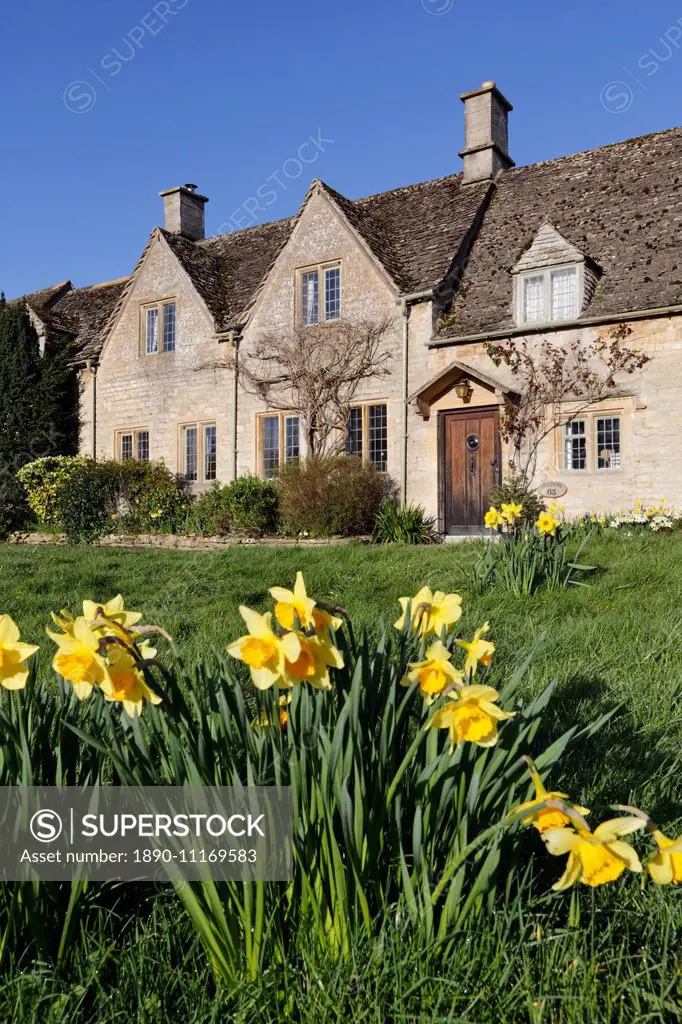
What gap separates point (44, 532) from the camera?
17406mm

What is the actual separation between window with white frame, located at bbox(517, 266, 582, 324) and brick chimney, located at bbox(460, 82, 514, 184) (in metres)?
4.45

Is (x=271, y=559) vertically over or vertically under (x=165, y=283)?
under

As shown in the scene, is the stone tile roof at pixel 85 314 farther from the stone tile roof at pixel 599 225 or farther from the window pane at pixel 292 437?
the stone tile roof at pixel 599 225

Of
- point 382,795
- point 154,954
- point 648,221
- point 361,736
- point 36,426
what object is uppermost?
point 648,221

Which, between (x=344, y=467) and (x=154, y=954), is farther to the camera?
(x=344, y=467)

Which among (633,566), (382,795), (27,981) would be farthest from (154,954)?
(633,566)

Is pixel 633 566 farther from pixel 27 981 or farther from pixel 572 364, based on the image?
pixel 572 364

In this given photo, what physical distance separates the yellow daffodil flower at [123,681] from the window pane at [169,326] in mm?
19691

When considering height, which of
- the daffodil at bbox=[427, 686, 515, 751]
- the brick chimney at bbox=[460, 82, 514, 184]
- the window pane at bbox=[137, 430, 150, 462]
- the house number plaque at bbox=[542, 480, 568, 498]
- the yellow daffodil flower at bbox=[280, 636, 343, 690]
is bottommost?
the daffodil at bbox=[427, 686, 515, 751]

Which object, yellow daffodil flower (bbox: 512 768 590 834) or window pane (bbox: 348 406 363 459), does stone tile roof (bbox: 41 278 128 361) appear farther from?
yellow daffodil flower (bbox: 512 768 590 834)

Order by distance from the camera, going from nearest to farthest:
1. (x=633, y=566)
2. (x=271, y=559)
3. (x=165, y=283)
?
1. (x=633, y=566)
2. (x=271, y=559)
3. (x=165, y=283)

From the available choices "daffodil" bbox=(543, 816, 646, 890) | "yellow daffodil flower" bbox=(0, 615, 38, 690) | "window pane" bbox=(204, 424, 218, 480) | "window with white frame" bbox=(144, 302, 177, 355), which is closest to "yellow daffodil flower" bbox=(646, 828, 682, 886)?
"daffodil" bbox=(543, 816, 646, 890)

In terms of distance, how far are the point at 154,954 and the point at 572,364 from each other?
47.0 feet

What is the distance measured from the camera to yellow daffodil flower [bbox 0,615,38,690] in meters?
1.87
